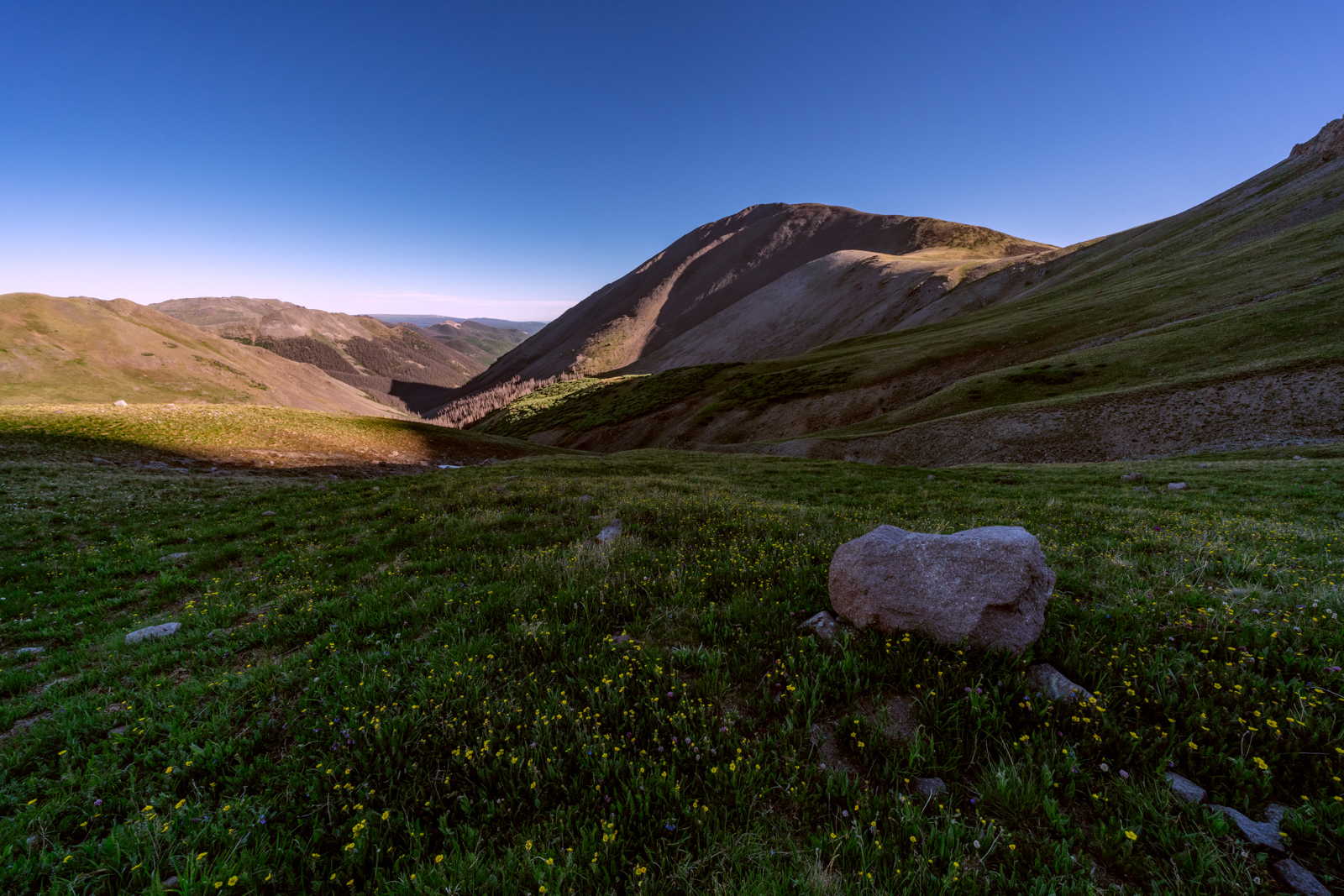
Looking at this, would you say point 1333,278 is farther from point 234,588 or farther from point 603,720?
point 234,588

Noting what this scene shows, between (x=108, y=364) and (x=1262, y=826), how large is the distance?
582 feet

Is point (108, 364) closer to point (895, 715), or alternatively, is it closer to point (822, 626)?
point (822, 626)

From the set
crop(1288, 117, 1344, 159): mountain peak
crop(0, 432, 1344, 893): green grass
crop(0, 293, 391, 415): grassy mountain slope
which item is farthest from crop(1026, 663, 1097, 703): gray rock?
crop(1288, 117, 1344, 159): mountain peak

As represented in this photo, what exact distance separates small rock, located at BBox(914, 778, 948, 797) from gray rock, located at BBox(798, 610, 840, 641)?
186 centimetres

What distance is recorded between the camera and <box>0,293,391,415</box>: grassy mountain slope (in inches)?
3863

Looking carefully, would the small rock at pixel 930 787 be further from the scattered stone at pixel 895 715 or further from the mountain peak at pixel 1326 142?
the mountain peak at pixel 1326 142

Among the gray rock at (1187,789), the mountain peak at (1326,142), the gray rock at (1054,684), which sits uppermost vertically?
the mountain peak at (1326,142)

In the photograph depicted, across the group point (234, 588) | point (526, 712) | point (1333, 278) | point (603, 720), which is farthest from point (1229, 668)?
point (1333, 278)

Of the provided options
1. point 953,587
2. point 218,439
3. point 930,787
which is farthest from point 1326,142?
point 218,439

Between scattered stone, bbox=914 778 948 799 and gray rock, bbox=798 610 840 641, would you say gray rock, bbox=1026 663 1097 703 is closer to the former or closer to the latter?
scattered stone, bbox=914 778 948 799

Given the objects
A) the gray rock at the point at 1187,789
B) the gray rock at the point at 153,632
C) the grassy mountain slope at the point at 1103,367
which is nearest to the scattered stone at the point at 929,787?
the gray rock at the point at 1187,789

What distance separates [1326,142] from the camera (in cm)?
11431

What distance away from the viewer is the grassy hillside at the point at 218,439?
26.2 meters

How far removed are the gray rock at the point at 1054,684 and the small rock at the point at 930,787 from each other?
65.7 inches
